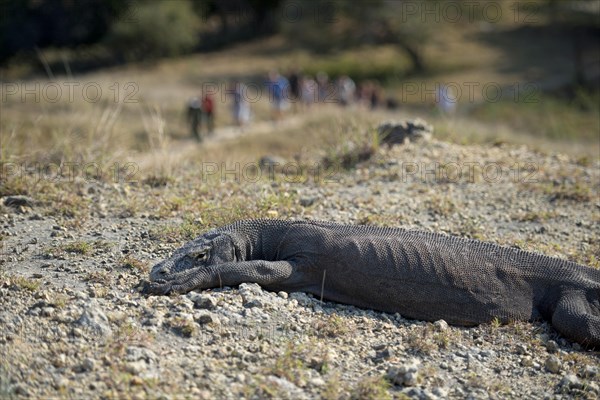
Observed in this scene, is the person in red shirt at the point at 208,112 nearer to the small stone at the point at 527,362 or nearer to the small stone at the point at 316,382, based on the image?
the small stone at the point at 527,362

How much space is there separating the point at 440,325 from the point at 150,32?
3543 cm

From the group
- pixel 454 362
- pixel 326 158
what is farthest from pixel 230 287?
pixel 326 158

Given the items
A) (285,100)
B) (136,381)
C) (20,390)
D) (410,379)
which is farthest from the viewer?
(285,100)

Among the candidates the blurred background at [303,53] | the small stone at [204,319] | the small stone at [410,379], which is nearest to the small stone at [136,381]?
the small stone at [204,319]

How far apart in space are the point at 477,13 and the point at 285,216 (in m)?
34.6

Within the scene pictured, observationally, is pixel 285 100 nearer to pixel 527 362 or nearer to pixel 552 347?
pixel 552 347

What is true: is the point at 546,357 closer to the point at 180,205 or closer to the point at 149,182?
the point at 180,205

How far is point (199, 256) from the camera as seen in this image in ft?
19.9

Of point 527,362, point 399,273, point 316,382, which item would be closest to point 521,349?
point 527,362

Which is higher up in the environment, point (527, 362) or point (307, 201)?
point (307, 201)

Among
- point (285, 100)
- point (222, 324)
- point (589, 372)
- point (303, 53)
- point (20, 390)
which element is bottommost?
point (303, 53)

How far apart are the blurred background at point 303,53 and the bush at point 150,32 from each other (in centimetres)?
5

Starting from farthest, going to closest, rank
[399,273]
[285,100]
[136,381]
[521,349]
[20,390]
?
1. [285,100]
2. [399,273]
3. [521,349]
4. [136,381]
5. [20,390]

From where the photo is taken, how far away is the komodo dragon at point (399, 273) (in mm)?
6102
